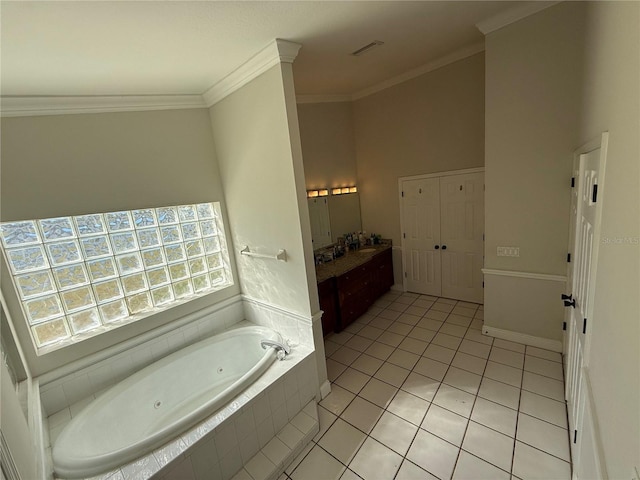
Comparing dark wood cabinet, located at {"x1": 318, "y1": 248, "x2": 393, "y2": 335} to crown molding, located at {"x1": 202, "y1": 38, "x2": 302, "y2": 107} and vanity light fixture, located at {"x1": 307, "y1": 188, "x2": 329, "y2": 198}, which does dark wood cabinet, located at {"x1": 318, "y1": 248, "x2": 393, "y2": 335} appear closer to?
vanity light fixture, located at {"x1": 307, "y1": 188, "x2": 329, "y2": 198}

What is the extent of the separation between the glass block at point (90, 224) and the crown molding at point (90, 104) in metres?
0.77

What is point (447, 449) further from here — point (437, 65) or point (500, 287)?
point (437, 65)

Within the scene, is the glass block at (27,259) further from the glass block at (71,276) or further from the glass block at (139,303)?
the glass block at (139,303)

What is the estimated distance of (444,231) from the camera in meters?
3.76

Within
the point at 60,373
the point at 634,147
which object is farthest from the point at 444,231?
the point at 60,373

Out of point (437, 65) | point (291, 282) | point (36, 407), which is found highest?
point (437, 65)

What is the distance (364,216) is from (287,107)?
2821 mm

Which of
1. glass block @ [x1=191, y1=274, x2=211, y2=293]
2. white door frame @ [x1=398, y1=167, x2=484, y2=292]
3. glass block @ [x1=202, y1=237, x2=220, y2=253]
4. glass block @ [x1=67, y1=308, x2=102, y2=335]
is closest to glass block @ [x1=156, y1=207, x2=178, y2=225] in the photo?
glass block @ [x1=202, y1=237, x2=220, y2=253]

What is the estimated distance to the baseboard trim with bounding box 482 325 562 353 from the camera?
102 inches

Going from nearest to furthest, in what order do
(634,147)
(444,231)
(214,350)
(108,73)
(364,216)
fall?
(634,147) < (108,73) < (214,350) < (444,231) < (364,216)

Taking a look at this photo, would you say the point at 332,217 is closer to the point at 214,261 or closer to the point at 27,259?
the point at 214,261

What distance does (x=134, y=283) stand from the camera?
8.04 feet

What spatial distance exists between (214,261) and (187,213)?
0.57 meters

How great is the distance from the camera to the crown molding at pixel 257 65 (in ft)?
6.31
